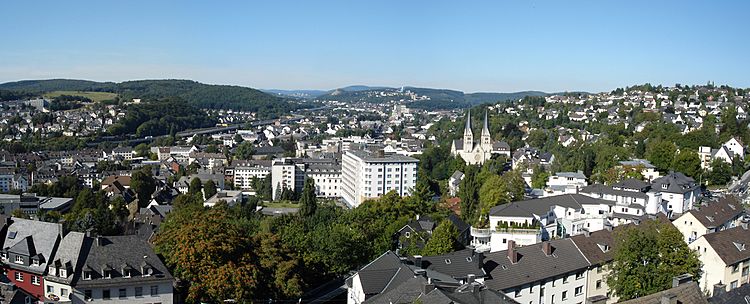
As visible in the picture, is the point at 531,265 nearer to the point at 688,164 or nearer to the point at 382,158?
the point at 688,164

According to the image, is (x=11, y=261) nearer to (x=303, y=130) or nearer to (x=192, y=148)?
(x=192, y=148)

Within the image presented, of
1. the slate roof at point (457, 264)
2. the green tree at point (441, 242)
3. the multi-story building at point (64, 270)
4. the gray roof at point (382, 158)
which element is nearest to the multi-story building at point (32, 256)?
the multi-story building at point (64, 270)

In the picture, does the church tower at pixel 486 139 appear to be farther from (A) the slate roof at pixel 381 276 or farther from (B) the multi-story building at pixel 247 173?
(A) the slate roof at pixel 381 276

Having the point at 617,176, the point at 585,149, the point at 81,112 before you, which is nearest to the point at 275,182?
the point at 585,149

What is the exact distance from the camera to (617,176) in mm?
47281

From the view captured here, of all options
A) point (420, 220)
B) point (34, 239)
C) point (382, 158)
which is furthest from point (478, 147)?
point (34, 239)

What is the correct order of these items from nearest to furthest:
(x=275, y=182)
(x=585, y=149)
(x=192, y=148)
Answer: (x=585, y=149) < (x=275, y=182) < (x=192, y=148)

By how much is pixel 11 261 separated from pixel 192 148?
83.2 m

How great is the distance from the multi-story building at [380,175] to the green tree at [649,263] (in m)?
40.8

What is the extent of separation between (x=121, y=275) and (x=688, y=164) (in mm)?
43645

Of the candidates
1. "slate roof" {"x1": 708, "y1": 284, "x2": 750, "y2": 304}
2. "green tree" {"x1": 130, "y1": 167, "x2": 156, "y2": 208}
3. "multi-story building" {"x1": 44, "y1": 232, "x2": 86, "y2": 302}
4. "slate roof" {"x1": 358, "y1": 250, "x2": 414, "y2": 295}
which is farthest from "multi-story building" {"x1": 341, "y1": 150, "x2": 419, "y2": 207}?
"slate roof" {"x1": 708, "y1": 284, "x2": 750, "y2": 304}

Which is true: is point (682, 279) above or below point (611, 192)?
above

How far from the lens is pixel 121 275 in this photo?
76.8 ft

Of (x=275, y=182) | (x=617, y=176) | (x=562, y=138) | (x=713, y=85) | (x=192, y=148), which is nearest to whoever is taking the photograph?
A: (x=617, y=176)
